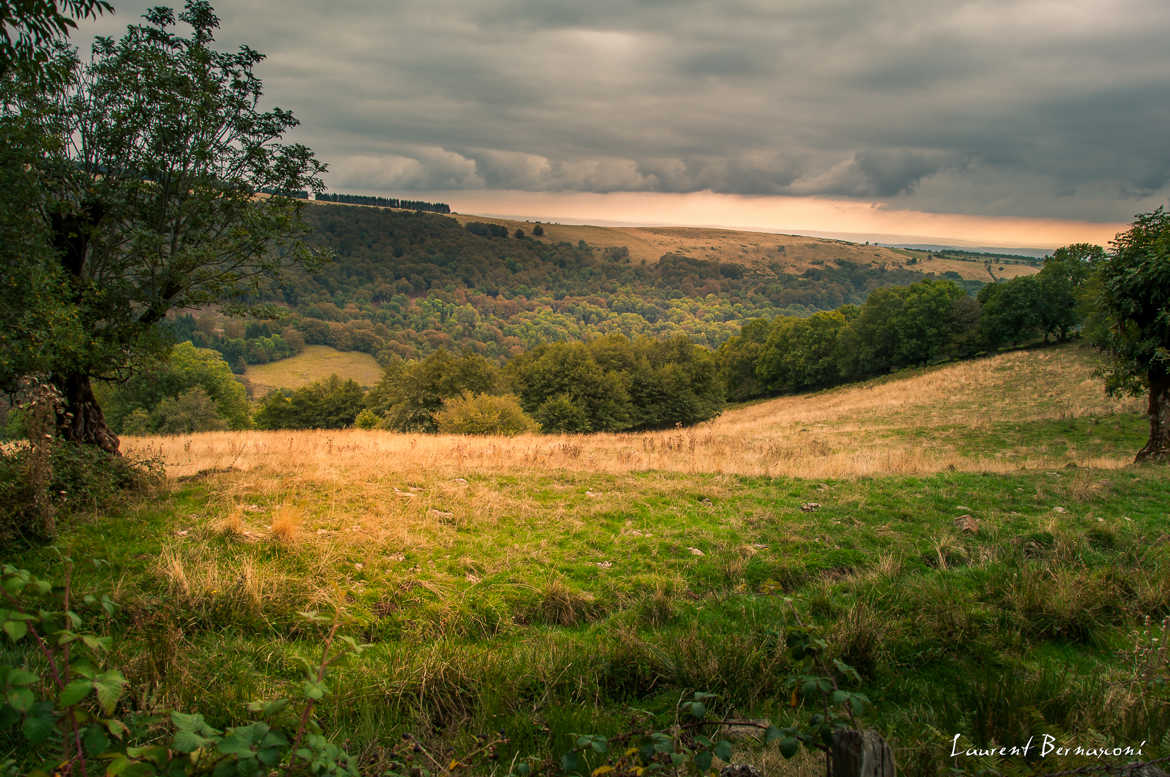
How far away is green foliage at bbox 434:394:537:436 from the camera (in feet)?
94.9

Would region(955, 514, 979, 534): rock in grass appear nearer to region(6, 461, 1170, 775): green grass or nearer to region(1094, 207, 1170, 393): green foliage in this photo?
region(6, 461, 1170, 775): green grass

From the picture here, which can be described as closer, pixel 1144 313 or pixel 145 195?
pixel 145 195

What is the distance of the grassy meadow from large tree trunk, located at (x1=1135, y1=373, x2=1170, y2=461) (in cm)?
473

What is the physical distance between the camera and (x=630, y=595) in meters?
6.07

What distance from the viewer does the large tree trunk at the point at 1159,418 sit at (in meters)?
15.8

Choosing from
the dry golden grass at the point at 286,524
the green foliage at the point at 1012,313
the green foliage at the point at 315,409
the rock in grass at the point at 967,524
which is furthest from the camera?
the green foliage at the point at 315,409

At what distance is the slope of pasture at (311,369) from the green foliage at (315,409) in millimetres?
43399

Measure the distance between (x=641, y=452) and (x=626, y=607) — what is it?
9.99 metres

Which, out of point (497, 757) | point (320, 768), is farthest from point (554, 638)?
point (320, 768)

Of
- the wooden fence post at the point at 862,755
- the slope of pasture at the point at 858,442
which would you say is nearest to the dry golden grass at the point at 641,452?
the slope of pasture at the point at 858,442

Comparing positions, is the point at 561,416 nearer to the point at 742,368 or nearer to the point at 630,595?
the point at 630,595

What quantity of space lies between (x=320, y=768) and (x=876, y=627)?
4.28 m

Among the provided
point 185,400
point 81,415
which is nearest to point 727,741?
point 81,415

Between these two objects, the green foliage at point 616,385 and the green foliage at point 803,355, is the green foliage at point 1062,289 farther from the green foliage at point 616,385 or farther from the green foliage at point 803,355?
the green foliage at point 616,385
